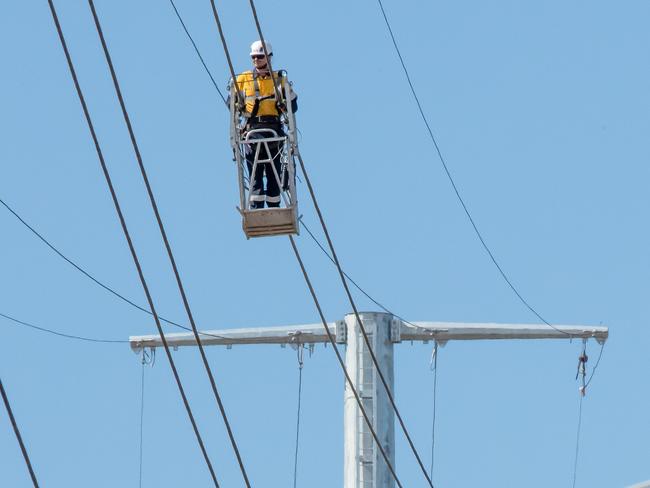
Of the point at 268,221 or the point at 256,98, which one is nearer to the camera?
the point at 268,221

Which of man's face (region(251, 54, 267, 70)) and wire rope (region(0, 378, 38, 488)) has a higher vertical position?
man's face (region(251, 54, 267, 70))

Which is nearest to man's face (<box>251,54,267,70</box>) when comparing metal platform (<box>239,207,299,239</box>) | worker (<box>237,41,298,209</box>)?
worker (<box>237,41,298,209</box>)

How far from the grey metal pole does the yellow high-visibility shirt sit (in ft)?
27.9

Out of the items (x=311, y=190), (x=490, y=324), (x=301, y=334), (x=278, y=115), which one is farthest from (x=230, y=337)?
(x=311, y=190)

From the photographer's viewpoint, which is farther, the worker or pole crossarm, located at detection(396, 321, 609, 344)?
pole crossarm, located at detection(396, 321, 609, 344)

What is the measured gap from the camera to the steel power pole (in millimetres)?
28781

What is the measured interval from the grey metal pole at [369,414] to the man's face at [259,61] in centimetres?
866

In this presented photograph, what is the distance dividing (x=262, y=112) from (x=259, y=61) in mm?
462

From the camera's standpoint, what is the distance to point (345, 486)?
28797 millimetres

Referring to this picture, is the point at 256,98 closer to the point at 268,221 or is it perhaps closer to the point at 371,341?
A: the point at 268,221

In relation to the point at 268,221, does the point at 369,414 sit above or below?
below

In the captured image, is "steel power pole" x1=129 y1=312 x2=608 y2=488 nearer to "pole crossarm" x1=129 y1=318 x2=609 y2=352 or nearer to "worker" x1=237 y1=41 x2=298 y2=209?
"pole crossarm" x1=129 y1=318 x2=609 y2=352

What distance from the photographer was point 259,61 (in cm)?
2083

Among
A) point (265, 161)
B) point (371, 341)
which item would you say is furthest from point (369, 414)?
point (265, 161)
